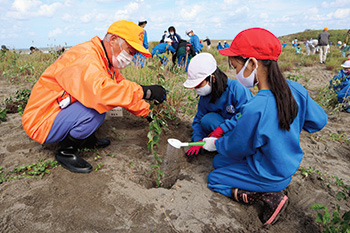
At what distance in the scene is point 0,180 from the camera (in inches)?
67.5

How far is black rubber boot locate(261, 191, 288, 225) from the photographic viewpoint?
158 centimetres

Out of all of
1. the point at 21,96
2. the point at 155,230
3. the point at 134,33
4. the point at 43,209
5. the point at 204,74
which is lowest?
the point at 155,230

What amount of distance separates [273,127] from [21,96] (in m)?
3.49

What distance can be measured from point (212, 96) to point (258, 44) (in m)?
0.98

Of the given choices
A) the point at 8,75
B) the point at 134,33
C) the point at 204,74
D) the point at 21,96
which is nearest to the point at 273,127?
the point at 204,74

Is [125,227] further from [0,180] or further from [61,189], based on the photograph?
[0,180]

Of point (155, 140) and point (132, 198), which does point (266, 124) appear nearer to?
point (155, 140)

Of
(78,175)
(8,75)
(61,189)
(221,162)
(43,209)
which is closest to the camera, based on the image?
(43,209)

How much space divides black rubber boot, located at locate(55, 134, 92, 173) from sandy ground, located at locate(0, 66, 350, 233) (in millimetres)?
55

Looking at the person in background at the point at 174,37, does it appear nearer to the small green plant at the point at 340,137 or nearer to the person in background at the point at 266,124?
the small green plant at the point at 340,137

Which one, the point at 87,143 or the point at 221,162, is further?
the point at 87,143

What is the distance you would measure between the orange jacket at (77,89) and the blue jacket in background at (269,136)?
95 centimetres

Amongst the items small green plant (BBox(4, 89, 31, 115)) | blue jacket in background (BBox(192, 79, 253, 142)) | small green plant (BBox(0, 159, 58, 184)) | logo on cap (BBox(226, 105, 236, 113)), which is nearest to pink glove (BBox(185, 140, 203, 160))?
blue jacket in background (BBox(192, 79, 253, 142))

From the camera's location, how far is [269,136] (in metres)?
1.41
